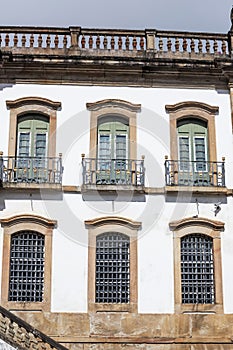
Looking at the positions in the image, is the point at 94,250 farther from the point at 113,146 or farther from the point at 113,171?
the point at 113,146

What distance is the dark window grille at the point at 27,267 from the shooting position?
1754cm

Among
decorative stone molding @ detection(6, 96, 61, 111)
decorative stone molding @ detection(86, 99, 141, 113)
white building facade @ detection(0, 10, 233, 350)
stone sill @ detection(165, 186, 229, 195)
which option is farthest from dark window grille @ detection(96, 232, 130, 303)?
decorative stone molding @ detection(6, 96, 61, 111)

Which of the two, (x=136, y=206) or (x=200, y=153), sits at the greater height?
(x=200, y=153)

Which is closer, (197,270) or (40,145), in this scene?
(197,270)

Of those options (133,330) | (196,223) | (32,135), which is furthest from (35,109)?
(133,330)

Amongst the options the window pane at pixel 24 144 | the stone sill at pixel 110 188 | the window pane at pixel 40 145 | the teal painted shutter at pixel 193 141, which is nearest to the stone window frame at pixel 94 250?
the stone sill at pixel 110 188

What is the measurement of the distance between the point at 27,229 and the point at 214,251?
209 inches

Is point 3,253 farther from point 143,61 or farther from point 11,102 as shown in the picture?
point 143,61

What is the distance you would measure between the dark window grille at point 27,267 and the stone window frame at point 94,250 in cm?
135

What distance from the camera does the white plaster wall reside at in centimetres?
→ 1759

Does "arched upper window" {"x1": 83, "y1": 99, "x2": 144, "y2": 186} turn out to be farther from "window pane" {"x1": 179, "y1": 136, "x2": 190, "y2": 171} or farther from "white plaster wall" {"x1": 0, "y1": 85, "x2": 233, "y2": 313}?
"window pane" {"x1": 179, "y1": 136, "x2": 190, "y2": 171}

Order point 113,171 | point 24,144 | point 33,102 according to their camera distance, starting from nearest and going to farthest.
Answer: point 113,171, point 24,144, point 33,102

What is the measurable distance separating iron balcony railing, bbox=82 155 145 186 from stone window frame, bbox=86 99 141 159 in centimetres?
44

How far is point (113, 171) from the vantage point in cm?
1859
